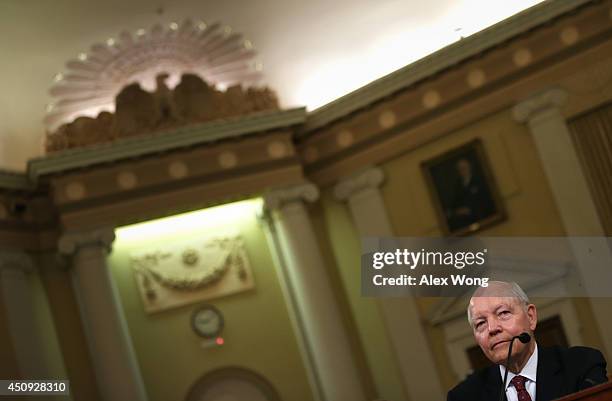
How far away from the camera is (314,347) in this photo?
1147 centimetres

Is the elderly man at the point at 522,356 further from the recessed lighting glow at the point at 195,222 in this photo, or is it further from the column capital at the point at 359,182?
the recessed lighting glow at the point at 195,222

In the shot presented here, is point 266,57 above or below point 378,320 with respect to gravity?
above

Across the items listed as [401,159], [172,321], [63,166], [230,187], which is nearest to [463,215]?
[401,159]

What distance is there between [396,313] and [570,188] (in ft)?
8.23

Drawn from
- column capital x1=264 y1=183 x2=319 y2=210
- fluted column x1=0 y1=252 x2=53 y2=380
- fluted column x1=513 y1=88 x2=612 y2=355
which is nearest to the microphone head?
fluted column x1=513 y1=88 x2=612 y2=355

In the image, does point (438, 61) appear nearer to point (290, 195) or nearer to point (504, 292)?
point (290, 195)

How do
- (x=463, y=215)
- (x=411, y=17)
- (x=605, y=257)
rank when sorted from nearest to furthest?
(x=605, y=257)
(x=463, y=215)
(x=411, y=17)

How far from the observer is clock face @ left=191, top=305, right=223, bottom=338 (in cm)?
1166

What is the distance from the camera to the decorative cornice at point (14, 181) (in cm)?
1122

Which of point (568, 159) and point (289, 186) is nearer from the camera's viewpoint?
point (568, 159)

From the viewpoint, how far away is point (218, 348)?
1170cm

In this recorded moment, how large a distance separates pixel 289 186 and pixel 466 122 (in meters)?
2.30

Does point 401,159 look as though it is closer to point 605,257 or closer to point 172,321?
point 605,257

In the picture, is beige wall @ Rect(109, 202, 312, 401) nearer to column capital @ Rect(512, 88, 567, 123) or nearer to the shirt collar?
column capital @ Rect(512, 88, 567, 123)
